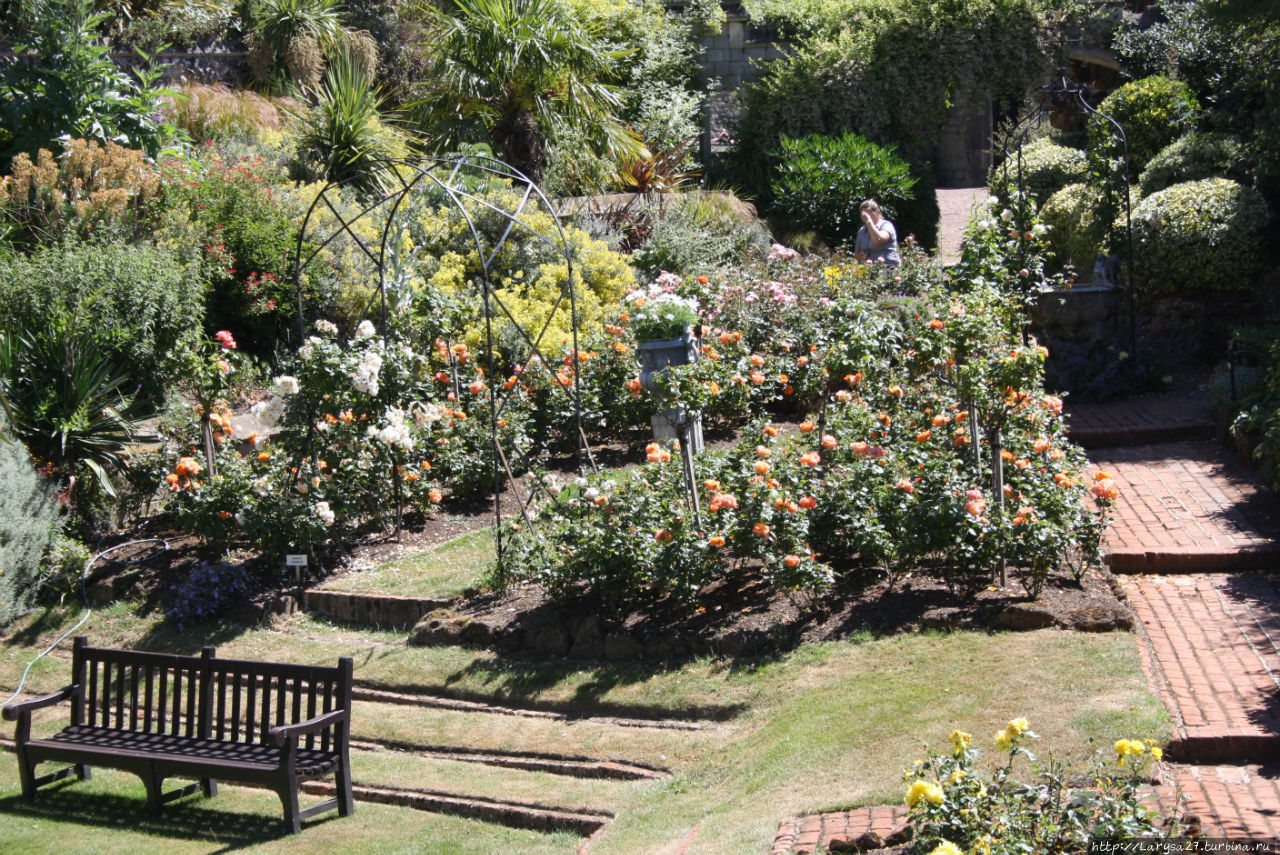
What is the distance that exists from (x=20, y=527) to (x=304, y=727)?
410cm

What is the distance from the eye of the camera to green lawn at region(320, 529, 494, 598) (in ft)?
24.8

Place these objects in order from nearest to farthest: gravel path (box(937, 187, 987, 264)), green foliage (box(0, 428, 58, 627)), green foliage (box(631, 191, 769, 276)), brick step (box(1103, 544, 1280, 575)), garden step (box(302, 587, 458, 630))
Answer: brick step (box(1103, 544, 1280, 575)) → garden step (box(302, 587, 458, 630)) → green foliage (box(0, 428, 58, 627)) → green foliage (box(631, 191, 769, 276)) → gravel path (box(937, 187, 987, 264))

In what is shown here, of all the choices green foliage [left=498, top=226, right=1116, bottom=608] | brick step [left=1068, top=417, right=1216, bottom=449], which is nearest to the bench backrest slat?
green foliage [left=498, top=226, right=1116, bottom=608]

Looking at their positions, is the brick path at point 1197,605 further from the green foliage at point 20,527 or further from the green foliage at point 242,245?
the green foliage at point 242,245

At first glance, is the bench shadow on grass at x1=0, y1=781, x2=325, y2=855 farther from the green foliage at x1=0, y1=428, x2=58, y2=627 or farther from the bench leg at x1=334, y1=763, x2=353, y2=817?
the green foliage at x1=0, y1=428, x2=58, y2=627

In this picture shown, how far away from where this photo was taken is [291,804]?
17.3 feet

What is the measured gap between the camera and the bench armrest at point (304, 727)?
5184 millimetres

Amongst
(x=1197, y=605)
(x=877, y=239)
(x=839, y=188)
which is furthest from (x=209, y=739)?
(x=839, y=188)

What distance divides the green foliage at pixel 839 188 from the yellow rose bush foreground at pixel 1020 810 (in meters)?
10.8

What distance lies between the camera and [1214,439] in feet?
29.0

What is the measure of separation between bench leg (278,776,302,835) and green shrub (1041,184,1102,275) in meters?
9.36

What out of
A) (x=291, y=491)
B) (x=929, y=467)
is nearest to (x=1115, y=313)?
(x=929, y=467)

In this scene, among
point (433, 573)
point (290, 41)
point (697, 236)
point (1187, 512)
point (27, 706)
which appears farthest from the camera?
point (290, 41)

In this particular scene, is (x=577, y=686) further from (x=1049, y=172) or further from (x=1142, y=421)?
(x=1049, y=172)
